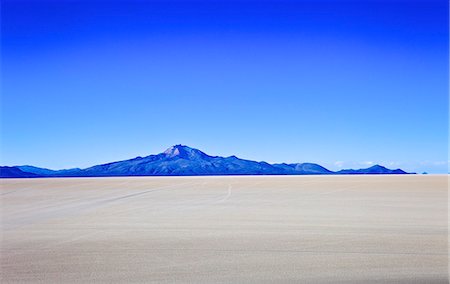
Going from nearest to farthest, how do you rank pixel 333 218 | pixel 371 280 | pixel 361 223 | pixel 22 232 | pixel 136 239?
1. pixel 371 280
2. pixel 136 239
3. pixel 22 232
4. pixel 361 223
5. pixel 333 218

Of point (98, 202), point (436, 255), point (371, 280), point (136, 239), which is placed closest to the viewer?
point (371, 280)

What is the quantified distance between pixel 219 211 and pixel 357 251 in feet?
19.8

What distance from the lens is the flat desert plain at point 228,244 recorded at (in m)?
6.14

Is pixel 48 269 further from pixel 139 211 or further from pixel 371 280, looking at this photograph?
pixel 139 211

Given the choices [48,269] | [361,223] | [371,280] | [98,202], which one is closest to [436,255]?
[371,280]

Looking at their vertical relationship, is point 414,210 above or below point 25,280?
above

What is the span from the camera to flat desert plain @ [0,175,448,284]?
20.1 feet

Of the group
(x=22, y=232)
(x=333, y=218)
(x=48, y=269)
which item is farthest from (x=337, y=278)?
(x=22, y=232)

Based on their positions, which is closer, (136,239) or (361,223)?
(136,239)

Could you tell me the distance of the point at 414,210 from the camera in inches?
500

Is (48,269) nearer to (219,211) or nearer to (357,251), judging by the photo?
(357,251)

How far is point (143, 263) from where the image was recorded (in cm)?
675

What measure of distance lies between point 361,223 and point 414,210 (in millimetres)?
3148

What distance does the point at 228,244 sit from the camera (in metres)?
8.10
